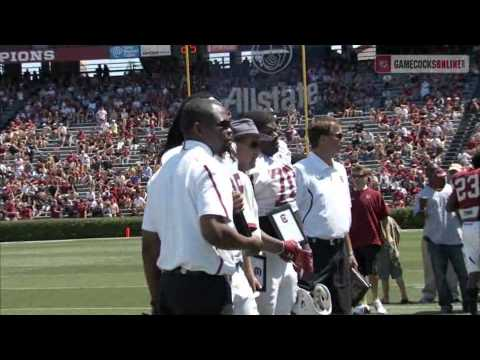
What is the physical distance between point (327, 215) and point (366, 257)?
4.30 metres

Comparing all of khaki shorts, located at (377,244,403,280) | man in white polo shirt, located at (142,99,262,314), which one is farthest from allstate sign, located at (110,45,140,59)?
man in white polo shirt, located at (142,99,262,314)

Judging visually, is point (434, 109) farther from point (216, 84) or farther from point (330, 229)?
point (330, 229)

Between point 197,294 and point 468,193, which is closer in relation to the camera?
point 197,294

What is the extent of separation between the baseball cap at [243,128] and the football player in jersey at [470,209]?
3.98 m

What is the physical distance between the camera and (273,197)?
754 cm

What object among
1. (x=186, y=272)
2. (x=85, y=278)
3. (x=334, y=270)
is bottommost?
(x=85, y=278)

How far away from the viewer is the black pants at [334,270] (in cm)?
818

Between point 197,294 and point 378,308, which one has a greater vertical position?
point 197,294

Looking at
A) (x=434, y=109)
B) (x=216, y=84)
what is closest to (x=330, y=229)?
(x=434, y=109)

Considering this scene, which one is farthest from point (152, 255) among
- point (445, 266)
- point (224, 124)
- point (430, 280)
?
point (430, 280)

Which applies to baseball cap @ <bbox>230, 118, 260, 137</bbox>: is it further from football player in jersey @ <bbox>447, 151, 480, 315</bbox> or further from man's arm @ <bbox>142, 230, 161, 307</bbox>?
football player in jersey @ <bbox>447, 151, 480, 315</bbox>

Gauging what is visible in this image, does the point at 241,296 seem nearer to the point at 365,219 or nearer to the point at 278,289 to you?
the point at 278,289

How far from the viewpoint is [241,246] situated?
513cm
